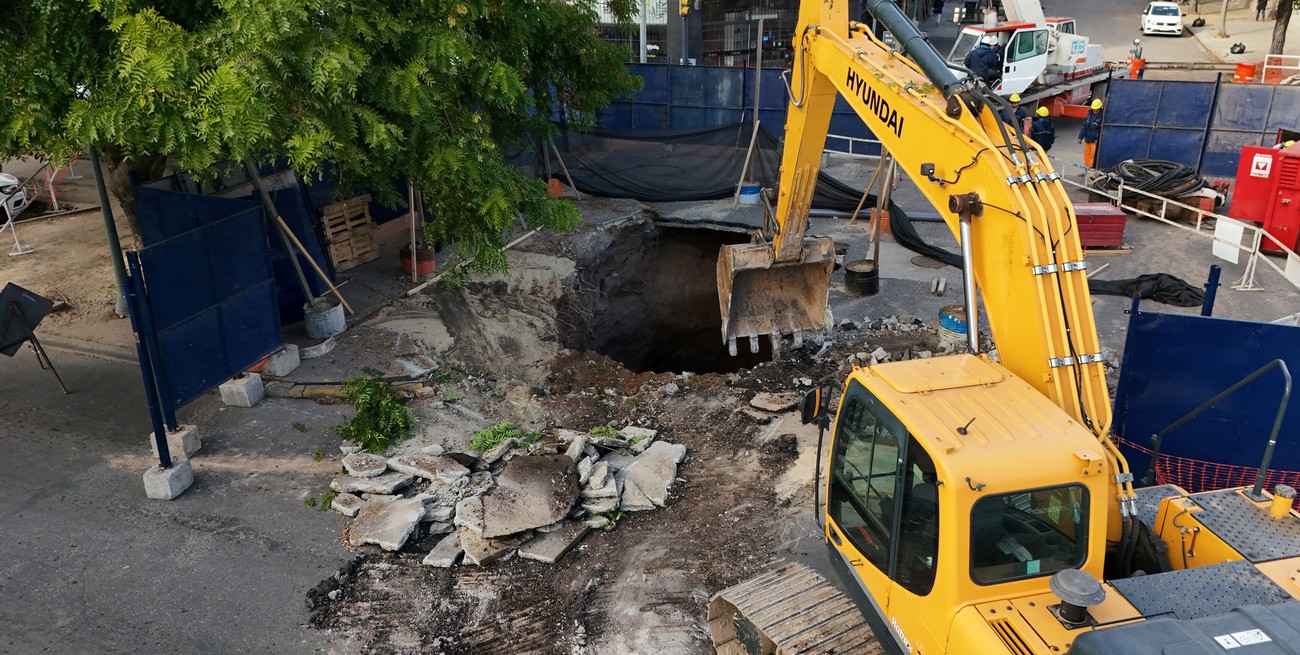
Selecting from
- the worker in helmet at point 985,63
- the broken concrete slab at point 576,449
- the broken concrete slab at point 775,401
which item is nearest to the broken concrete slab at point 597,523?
the broken concrete slab at point 576,449

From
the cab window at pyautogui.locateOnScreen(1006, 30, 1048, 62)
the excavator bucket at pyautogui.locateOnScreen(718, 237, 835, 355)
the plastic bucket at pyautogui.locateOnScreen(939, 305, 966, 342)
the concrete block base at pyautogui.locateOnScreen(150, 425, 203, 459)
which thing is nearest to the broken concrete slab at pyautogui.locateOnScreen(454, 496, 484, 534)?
the concrete block base at pyautogui.locateOnScreen(150, 425, 203, 459)

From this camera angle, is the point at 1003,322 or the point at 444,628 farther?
the point at 444,628

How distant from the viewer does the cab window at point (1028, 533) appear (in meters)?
4.63

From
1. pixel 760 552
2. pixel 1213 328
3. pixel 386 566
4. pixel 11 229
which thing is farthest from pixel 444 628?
pixel 11 229

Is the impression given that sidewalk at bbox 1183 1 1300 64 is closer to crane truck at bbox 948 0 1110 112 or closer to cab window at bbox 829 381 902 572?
crane truck at bbox 948 0 1110 112

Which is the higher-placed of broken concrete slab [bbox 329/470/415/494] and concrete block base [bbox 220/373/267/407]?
concrete block base [bbox 220/373/267/407]

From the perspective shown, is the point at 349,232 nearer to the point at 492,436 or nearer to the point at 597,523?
the point at 492,436

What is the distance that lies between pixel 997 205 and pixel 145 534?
303 inches

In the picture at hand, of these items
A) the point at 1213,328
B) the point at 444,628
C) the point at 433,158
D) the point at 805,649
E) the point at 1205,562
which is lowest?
the point at 444,628

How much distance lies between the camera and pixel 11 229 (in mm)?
15664

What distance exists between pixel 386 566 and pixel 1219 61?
113 feet

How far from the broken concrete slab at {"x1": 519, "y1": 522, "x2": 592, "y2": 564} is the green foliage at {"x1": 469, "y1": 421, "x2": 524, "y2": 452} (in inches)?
62.1

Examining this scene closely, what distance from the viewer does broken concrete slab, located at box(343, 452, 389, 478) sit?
8.81 m

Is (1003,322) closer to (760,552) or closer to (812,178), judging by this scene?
(760,552)
